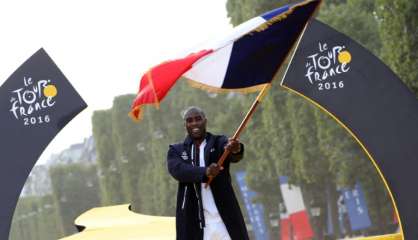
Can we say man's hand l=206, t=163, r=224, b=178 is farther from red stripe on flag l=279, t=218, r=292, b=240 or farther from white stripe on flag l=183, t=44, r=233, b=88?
red stripe on flag l=279, t=218, r=292, b=240

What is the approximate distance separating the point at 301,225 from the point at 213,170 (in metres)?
39.6

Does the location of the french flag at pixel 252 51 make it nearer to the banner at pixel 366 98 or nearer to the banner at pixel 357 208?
the banner at pixel 366 98

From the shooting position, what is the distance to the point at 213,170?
7852 millimetres

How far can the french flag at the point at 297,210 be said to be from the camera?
4453 centimetres

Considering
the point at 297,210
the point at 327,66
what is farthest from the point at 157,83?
the point at 297,210

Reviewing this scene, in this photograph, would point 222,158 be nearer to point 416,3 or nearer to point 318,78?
point 318,78

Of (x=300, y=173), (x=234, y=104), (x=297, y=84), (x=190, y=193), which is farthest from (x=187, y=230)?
(x=234, y=104)

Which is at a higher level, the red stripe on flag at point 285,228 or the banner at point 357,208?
the banner at point 357,208

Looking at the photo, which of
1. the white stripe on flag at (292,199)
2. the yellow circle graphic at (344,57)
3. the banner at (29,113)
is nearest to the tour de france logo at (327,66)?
the yellow circle graphic at (344,57)

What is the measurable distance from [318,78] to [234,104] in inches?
1326

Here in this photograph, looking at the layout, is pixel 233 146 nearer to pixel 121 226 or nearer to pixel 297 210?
pixel 121 226

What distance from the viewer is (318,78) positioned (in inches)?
516

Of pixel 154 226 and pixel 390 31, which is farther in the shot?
pixel 390 31

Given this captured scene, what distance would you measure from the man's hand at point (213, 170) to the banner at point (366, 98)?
531 centimetres
